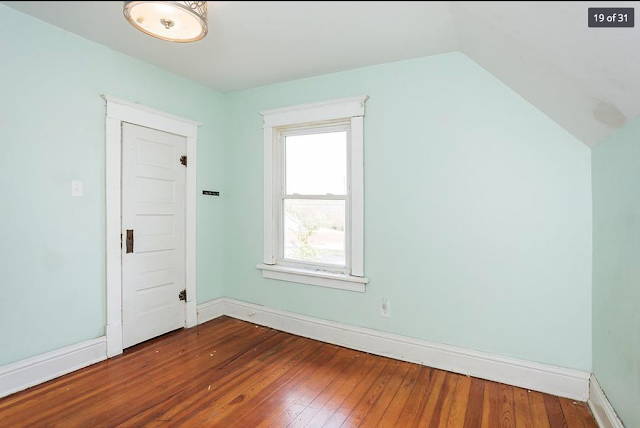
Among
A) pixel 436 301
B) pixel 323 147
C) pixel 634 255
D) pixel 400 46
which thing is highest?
pixel 400 46

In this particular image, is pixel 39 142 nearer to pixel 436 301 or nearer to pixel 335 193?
pixel 335 193

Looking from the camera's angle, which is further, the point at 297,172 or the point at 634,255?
the point at 297,172

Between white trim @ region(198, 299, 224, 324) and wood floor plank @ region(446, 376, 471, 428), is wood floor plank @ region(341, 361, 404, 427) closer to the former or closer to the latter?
wood floor plank @ region(446, 376, 471, 428)

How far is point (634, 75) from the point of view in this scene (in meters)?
1.27

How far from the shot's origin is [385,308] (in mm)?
2756

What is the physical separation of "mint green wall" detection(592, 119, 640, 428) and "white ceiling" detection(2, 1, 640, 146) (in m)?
0.18

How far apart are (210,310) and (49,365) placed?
1443 millimetres

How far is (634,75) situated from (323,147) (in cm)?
224

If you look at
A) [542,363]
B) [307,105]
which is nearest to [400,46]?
[307,105]

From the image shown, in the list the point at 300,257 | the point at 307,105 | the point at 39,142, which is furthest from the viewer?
the point at 300,257

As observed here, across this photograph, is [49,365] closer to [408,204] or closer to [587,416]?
[408,204]

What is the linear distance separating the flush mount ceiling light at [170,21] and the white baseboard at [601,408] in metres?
2.69

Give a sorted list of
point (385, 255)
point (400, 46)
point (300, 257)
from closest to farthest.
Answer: point (400, 46) → point (385, 255) → point (300, 257)

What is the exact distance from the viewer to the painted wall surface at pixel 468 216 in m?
2.16
